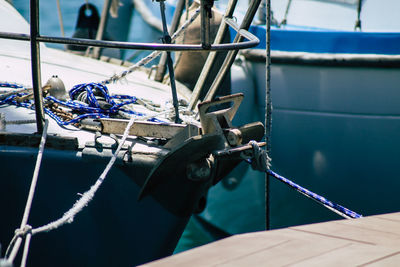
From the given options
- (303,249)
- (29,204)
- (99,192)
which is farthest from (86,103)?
(303,249)

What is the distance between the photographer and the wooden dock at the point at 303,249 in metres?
1.61

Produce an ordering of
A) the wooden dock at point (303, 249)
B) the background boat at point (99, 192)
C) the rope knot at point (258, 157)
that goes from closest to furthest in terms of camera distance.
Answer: the wooden dock at point (303, 249)
the rope knot at point (258, 157)
the background boat at point (99, 192)

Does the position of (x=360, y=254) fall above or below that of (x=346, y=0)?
below

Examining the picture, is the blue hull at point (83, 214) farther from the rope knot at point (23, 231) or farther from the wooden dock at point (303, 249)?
the wooden dock at point (303, 249)

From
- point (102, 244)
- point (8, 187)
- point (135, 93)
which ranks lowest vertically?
point (102, 244)

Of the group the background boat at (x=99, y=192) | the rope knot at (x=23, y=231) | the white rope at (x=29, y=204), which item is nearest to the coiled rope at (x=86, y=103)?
the background boat at (x=99, y=192)

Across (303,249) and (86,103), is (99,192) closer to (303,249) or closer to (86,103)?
(86,103)

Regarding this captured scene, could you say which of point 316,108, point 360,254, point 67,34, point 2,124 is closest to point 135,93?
point 2,124

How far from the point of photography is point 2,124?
2.54 m

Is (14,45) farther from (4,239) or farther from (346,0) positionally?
(346,0)

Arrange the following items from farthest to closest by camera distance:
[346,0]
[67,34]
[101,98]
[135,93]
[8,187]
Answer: [67,34], [346,0], [135,93], [101,98], [8,187]

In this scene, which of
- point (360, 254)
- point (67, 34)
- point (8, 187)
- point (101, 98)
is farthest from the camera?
point (67, 34)

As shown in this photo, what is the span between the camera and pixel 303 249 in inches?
67.7

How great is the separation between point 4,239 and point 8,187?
0.27 meters
